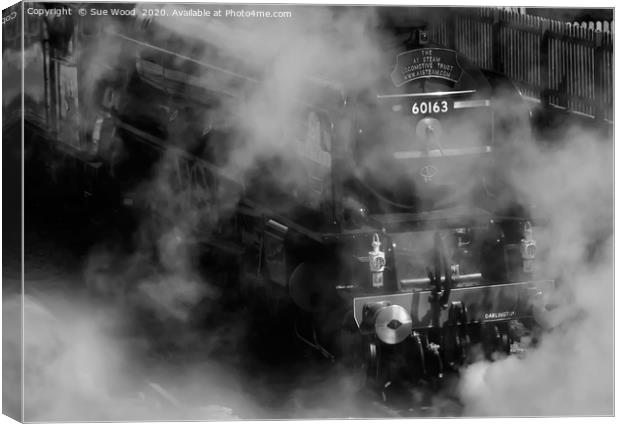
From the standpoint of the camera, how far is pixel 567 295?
26.7ft

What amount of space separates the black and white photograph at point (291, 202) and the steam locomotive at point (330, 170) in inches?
0.6

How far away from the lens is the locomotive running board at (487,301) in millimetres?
7883

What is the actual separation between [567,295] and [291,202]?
204 cm

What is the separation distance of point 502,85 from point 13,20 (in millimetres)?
3280

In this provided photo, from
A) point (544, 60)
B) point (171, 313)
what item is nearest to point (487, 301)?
point (544, 60)

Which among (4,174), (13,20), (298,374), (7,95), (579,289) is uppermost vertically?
(13,20)

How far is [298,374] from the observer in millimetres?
7980

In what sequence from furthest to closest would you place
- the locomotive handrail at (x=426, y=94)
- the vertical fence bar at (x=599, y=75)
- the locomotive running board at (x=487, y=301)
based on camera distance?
1. the vertical fence bar at (x=599, y=75)
2. the locomotive running board at (x=487, y=301)
3. the locomotive handrail at (x=426, y=94)

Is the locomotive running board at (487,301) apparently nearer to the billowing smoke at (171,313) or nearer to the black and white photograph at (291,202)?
the black and white photograph at (291,202)

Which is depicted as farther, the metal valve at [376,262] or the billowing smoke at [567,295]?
the billowing smoke at [567,295]

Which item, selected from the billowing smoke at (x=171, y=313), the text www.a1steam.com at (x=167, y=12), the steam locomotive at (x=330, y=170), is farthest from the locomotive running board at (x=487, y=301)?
the text www.a1steam.com at (x=167, y=12)

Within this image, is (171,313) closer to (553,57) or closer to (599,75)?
(553,57)

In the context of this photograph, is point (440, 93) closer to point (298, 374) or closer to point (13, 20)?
point (298, 374)

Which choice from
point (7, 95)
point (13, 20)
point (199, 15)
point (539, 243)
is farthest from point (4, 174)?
point (539, 243)
